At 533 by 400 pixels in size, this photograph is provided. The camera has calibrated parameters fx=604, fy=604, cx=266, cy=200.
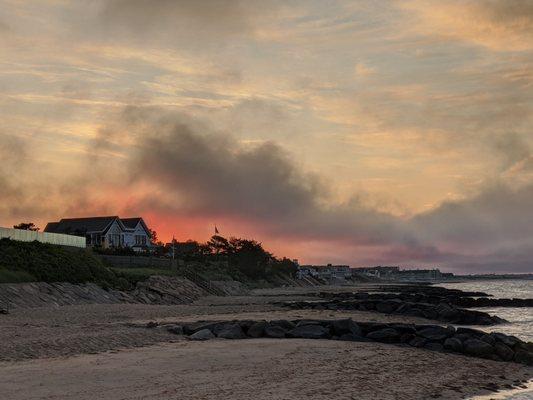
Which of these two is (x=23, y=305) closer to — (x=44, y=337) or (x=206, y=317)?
(x=206, y=317)

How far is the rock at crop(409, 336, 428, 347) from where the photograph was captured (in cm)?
2586

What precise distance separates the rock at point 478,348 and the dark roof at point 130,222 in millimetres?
91174

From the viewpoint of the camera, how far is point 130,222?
365 ft

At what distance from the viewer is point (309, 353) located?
22.0 metres

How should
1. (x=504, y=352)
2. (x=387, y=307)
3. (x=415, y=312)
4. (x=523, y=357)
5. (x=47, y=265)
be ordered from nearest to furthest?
(x=523, y=357) < (x=504, y=352) < (x=415, y=312) < (x=47, y=265) < (x=387, y=307)

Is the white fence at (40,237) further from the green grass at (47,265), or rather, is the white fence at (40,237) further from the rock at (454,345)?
the rock at (454,345)

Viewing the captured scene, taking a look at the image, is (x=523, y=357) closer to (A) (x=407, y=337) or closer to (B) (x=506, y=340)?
(B) (x=506, y=340)

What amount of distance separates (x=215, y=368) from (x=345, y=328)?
10944 millimetres

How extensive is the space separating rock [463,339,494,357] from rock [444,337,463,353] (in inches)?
10.3

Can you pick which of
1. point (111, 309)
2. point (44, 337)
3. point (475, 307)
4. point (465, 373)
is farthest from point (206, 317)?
point (475, 307)

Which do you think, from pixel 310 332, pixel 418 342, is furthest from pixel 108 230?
pixel 418 342

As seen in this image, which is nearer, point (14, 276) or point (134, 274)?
point (14, 276)

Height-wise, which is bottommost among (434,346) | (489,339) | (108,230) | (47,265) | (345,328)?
(434,346)

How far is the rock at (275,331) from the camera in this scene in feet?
88.3
